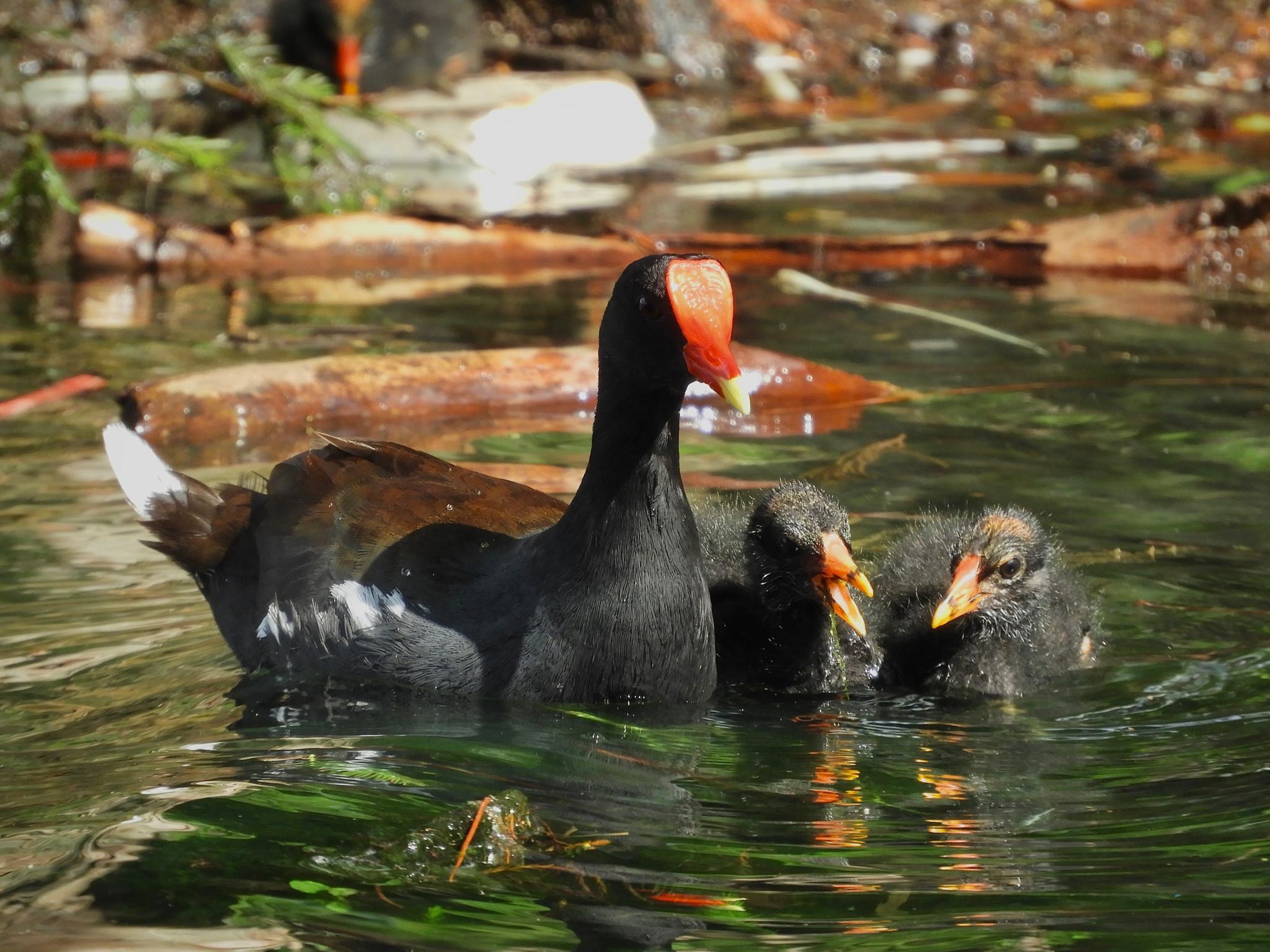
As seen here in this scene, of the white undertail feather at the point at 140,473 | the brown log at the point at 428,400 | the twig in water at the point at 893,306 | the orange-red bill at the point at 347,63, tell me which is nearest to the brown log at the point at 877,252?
the twig in water at the point at 893,306

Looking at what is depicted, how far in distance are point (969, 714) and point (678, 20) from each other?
11.1m

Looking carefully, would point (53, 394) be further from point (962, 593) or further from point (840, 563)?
point (962, 593)

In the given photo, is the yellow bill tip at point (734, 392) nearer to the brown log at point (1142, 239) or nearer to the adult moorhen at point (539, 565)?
the adult moorhen at point (539, 565)

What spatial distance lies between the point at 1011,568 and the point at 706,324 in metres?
1.08

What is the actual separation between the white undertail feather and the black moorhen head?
173 centimetres

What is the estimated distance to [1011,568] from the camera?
12.5 ft

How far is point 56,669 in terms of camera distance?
3.59 meters

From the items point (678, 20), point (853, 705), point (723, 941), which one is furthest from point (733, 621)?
point (678, 20)

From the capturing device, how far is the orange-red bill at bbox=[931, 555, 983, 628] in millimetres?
3641

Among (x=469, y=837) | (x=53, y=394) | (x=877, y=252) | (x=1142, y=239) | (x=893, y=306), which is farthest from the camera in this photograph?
(x=877, y=252)

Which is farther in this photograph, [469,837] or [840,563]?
[840,563]

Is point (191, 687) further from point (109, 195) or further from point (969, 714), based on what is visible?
point (109, 195)

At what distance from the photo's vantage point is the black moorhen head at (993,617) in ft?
12.4

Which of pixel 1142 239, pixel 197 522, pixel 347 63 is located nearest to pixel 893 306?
pixel 1142 239
